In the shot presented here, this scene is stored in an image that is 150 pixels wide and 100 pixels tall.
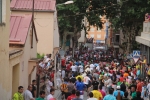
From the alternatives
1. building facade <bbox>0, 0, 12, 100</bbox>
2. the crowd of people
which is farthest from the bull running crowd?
building facade <bbox>0, 0, 12, 100</bbox>

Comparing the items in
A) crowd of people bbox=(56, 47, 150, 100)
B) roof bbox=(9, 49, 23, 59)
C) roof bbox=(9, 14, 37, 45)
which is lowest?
crowd of people bbox=(56, 47, 150, 100)

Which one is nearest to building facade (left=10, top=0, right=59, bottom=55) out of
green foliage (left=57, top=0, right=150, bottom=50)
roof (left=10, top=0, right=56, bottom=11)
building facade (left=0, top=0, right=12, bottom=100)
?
roof (left=10, top=0, right=56, bottom=11)

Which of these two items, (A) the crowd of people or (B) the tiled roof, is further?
(B) the tiled roof

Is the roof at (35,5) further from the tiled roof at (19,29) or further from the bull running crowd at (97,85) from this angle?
the tiled roof at (19,29)

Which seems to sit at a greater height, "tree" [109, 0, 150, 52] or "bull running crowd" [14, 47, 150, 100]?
"tree" [109, 0, 150, 52]

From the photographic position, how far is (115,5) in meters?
48.2

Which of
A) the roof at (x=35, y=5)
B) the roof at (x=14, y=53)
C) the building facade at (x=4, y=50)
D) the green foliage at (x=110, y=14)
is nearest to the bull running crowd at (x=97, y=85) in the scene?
the building facade at (x=4, y=50)

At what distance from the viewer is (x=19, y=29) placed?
17.8 m

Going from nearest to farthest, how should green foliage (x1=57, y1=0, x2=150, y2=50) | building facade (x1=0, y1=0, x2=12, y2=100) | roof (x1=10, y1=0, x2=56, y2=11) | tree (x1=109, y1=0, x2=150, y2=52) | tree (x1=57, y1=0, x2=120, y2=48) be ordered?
building facade (x1=0, y1=0, x2=12, y2=100) < roof (x1=10, y1=0, x2=56, y2=11) < tree (x1=109, y1=0, x2=150, y2=52) < green foliage (x1=57, y1=0, x2=150, y2=50) < tree (x1=57, y1=0, x2=120, y2=48)

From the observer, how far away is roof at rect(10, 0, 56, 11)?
30.7 meters

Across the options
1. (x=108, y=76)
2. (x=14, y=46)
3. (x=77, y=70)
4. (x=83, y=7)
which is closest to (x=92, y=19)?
(x=83, y=7)

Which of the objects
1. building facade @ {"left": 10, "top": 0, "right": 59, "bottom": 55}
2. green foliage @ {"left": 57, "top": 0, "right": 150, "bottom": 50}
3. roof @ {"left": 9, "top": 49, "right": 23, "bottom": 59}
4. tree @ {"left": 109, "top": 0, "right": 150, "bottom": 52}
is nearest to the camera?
roof @ {"left": 9, "top": 49, "right": 23, "bottom": 59}

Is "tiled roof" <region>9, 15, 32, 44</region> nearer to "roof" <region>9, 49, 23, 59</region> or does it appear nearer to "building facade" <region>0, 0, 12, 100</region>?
"roof" <region>9, 49, 23, 59</region>

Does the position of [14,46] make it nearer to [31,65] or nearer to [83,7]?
[31,65]
